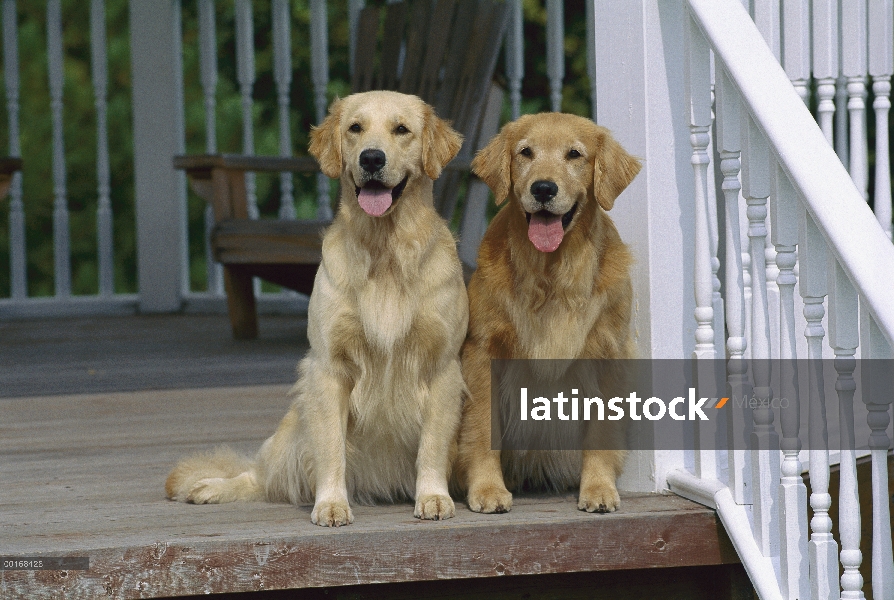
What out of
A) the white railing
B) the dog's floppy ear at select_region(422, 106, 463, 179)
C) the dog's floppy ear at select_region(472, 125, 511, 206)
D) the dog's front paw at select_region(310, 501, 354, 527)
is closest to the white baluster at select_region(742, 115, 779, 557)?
the white railing

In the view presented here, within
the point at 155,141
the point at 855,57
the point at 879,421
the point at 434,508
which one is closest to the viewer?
the point at 879,421

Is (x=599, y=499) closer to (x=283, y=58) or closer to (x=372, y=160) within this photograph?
(x=372, y=160)

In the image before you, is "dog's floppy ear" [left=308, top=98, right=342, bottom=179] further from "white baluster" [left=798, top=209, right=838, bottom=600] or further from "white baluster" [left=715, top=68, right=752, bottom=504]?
"white baluster" [left=798, top=209, right=838, bottom=600]

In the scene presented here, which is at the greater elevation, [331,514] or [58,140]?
[58,140]

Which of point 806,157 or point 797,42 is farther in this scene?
point 797,42

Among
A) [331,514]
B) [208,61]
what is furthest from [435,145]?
[208,61]

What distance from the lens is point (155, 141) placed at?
5719 millimetres

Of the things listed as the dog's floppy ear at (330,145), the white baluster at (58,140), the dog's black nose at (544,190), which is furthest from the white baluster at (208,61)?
the dog's black nose at (544,190)

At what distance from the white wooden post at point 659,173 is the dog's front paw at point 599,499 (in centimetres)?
19

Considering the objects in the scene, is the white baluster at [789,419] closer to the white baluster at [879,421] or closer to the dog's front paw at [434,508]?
the white baluster at [879,421]

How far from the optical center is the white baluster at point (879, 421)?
5.71 feet

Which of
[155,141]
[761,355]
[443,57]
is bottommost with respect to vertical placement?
[761,355]

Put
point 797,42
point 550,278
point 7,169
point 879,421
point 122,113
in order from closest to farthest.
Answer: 1. point 879,421
2. point 550,278
3. point 797,42
4. point 7,169
5. point 122,113

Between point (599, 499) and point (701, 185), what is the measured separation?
66 centimetres
